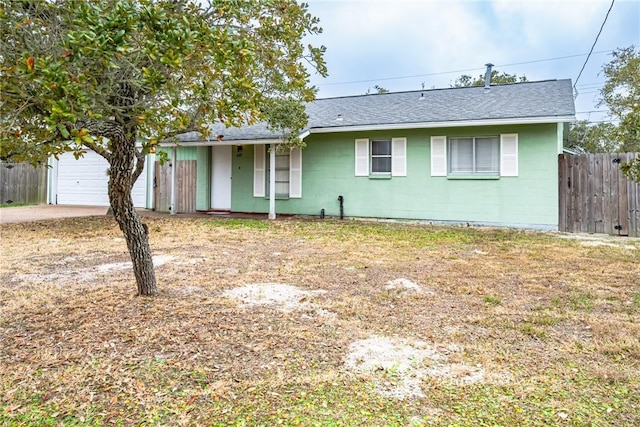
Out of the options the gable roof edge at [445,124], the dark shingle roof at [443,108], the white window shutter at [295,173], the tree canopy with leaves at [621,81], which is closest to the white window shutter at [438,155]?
the gable roof edge at [445,124]

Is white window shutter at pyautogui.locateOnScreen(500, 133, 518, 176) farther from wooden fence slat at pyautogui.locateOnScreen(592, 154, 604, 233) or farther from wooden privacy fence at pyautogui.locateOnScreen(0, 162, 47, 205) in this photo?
wooden privacy fence at pyautogui.locateOnScreen(0, 162, 47, 205)

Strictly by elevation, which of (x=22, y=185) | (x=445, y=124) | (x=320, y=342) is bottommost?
(x=320, y=342)

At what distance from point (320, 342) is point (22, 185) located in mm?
18262

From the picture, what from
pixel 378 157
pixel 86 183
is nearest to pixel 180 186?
pixel 86 183

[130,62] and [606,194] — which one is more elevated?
[130,62]

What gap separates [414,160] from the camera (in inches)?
446

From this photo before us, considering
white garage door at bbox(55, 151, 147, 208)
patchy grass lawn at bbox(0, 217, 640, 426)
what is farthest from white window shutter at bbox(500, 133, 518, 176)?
white garage door at bbox(55, 151, 147, 208)

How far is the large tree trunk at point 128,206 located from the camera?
3580 millimetres

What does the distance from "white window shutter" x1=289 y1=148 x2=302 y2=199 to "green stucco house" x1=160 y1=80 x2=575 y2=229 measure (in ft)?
0.10

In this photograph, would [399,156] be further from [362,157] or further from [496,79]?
[496,79]

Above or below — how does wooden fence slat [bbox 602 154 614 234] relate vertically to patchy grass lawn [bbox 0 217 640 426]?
above

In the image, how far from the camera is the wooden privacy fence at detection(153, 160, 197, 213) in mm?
14297

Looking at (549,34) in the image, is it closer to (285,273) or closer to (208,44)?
(285,273)

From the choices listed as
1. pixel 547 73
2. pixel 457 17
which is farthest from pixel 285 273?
pixel 547 73
